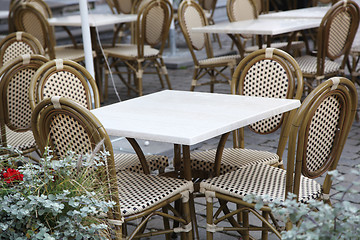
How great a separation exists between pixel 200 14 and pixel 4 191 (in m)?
4.02

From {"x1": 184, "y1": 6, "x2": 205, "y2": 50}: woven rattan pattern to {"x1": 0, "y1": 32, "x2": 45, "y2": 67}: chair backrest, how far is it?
6.21 feet

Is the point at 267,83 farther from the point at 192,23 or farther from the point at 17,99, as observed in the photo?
the point at 192,23

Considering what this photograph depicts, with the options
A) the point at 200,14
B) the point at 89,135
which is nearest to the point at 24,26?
the point at 200,14

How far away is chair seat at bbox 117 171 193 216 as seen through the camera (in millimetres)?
2433

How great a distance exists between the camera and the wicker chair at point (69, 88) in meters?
3.02

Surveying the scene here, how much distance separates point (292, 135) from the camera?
7.46ft

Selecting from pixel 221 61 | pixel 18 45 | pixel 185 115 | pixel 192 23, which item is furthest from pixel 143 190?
pixel 192 23

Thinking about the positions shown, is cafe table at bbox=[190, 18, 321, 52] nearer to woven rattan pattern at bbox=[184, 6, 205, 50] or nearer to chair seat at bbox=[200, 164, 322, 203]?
woven rattan pattern at bbox=[184, 6, 205, 50]

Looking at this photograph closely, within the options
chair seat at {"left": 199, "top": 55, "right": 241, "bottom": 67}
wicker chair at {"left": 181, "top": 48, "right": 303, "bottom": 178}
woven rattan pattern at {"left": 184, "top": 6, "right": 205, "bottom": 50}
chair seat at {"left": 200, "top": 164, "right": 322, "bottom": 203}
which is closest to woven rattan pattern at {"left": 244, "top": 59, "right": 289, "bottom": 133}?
wicker chair at {"left": 181, "top": 48, "right": 303, "bottom": 178}

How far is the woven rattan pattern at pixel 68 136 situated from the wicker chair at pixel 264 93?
785 mm

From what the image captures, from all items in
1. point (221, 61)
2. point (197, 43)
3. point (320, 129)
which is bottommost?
point (221, 61)

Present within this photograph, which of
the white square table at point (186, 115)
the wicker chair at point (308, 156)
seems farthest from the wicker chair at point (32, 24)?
the wicker chair at point (308, 156)

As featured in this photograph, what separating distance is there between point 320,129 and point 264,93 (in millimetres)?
849

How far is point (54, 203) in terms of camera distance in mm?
2021
